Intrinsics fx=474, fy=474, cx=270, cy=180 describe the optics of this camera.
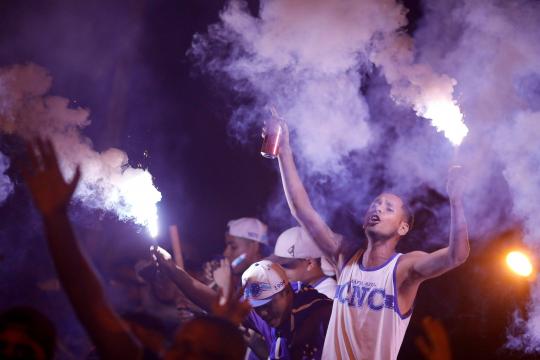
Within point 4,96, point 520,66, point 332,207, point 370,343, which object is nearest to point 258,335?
point 370,343

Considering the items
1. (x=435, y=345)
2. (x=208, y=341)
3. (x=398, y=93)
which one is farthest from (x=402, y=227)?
(x=208, y=341)

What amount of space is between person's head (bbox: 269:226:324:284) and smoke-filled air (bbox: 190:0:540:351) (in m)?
1.35

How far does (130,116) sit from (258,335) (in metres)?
3.93

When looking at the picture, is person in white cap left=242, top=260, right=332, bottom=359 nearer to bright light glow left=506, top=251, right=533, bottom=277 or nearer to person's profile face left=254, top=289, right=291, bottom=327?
person's profile face left=254, top=289, right=291, bottom=327

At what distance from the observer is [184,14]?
264 inches

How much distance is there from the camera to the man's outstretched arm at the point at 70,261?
87.5 inches

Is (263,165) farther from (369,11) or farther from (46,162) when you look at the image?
(46,162)

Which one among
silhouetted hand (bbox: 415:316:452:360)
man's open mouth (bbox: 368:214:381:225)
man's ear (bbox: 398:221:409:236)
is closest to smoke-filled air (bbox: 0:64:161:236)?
man's open mouth (bbox: 368:214:381:225)

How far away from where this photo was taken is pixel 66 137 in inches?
234

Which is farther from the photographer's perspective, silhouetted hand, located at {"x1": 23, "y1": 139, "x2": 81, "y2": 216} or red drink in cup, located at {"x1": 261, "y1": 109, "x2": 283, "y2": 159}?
red drink in cup, located at {"x1": 261, "y1": 109, "x2": 283, "y2": 159}

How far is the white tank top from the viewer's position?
12.5 ft

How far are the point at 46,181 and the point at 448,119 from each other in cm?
348

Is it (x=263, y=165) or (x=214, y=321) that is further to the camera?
(x=263, y=165)

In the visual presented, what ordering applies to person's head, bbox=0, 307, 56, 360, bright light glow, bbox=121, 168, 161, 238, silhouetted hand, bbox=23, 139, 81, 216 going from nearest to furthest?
silhouetted hand, bbox=23, 139, 81, 216 → person's head, bbox=0, 307, 56, 360 → bright light glow, bbox=121, 168, 161, 238
